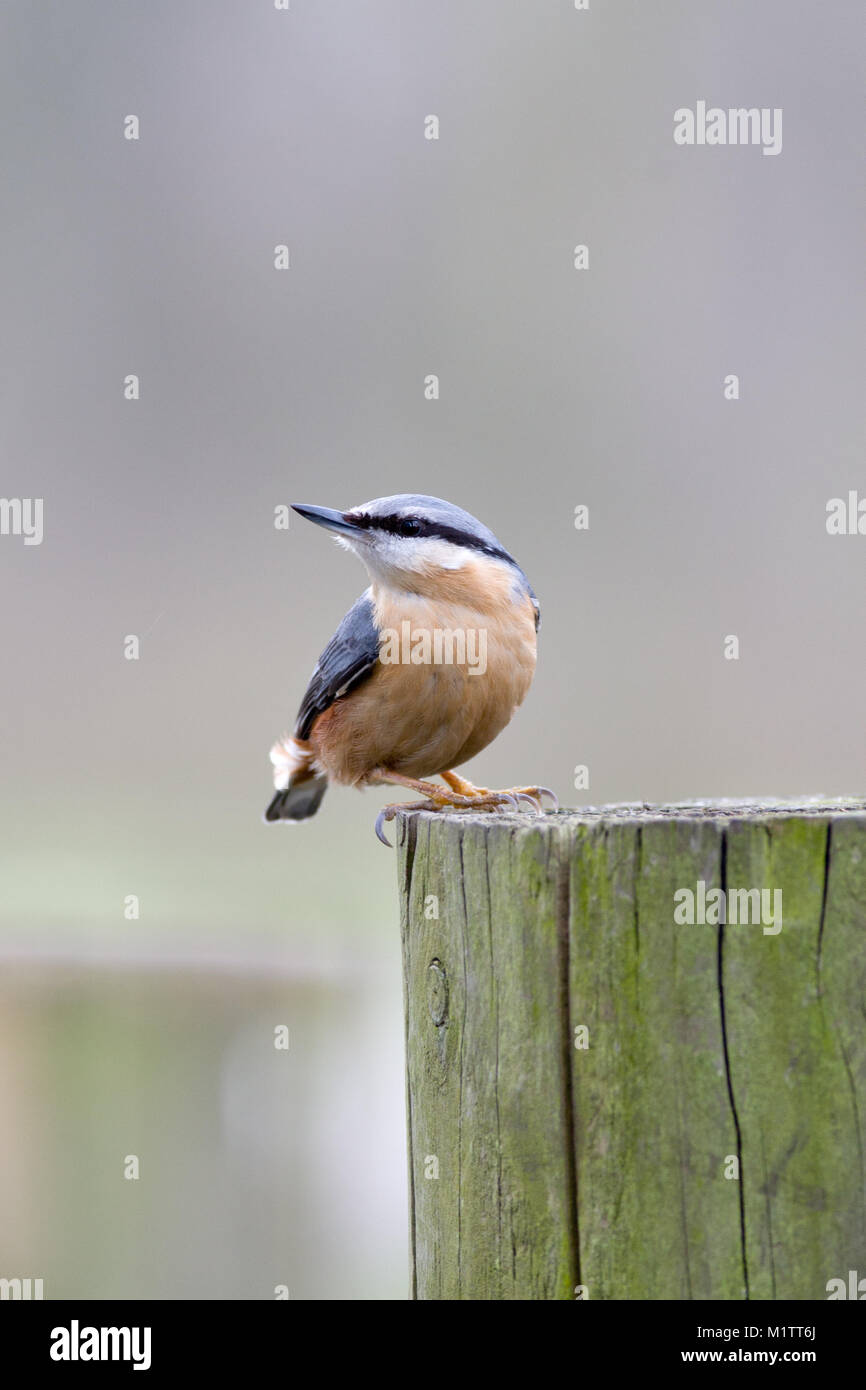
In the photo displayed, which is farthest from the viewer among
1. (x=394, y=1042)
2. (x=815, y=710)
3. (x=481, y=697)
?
(x=815, y=710)

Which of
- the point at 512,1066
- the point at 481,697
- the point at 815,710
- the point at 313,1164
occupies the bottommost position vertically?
the point at 313,1164

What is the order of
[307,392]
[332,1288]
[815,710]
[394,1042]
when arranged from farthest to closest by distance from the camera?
1. [307,392]
2. [815,710]
3. [394,1042]
4. [332,1288]

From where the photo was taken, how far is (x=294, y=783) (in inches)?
178

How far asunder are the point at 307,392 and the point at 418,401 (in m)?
0.69

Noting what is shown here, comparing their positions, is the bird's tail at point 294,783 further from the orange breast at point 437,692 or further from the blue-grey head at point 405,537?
the blue-grey head at point 405,537

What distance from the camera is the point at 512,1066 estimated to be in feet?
6.38

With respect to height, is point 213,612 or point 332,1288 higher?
point 213,612

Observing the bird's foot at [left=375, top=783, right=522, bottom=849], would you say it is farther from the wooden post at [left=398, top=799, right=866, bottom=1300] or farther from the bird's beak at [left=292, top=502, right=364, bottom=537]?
the wooden post at [left=398, top=799, right=866, bottom=1300]

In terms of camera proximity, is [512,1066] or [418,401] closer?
[512,1066]

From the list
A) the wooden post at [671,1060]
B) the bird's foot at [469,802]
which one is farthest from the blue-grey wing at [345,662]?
the wooden post at [671,1060]

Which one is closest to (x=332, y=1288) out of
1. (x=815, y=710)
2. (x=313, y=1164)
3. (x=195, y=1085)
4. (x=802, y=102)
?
(x=313, y=1164)

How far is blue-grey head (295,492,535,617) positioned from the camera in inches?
145

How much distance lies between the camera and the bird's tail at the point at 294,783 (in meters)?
4.38

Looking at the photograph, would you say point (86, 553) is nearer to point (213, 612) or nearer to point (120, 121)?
point (213, 612)
